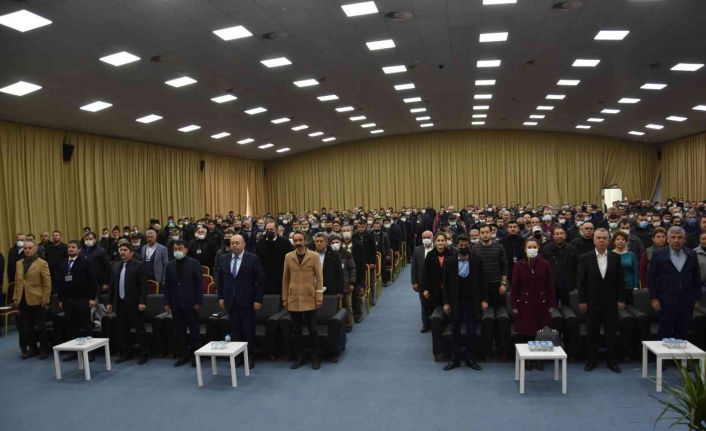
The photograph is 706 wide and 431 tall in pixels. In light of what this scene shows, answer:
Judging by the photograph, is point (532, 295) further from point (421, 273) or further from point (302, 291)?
point (302, 291)

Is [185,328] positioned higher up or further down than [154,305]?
further down

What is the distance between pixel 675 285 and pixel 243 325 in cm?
525

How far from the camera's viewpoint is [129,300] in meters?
7.66

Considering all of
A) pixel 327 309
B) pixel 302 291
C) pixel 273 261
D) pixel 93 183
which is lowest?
pixel 327 309

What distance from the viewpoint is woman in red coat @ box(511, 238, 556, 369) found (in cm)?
663

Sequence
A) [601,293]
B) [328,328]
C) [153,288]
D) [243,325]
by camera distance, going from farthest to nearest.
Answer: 1. [153,288]
2. [328,328]
3. [243,325]
4. [601,293]

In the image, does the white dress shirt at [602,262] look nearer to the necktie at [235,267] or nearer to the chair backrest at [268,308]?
the chair backrest at [268,308]

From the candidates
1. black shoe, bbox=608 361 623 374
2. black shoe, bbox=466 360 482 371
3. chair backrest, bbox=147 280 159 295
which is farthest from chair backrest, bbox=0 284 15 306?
black shoe, bbox=608 361 623 374

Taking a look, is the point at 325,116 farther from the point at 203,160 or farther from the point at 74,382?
the point at 74,382

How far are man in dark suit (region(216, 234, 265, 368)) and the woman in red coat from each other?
324cm

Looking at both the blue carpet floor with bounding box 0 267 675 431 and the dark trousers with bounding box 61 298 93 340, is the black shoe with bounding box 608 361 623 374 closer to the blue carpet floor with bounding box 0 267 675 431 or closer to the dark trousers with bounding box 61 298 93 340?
the blue carpet floor with bounding box 0 267 675 431

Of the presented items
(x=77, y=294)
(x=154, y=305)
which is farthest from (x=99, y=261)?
(x=154, y=305)

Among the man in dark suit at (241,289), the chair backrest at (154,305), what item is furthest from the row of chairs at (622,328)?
the chair backrest at (154,305)

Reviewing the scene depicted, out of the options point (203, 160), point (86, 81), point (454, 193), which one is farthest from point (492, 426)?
point (454, 193)
